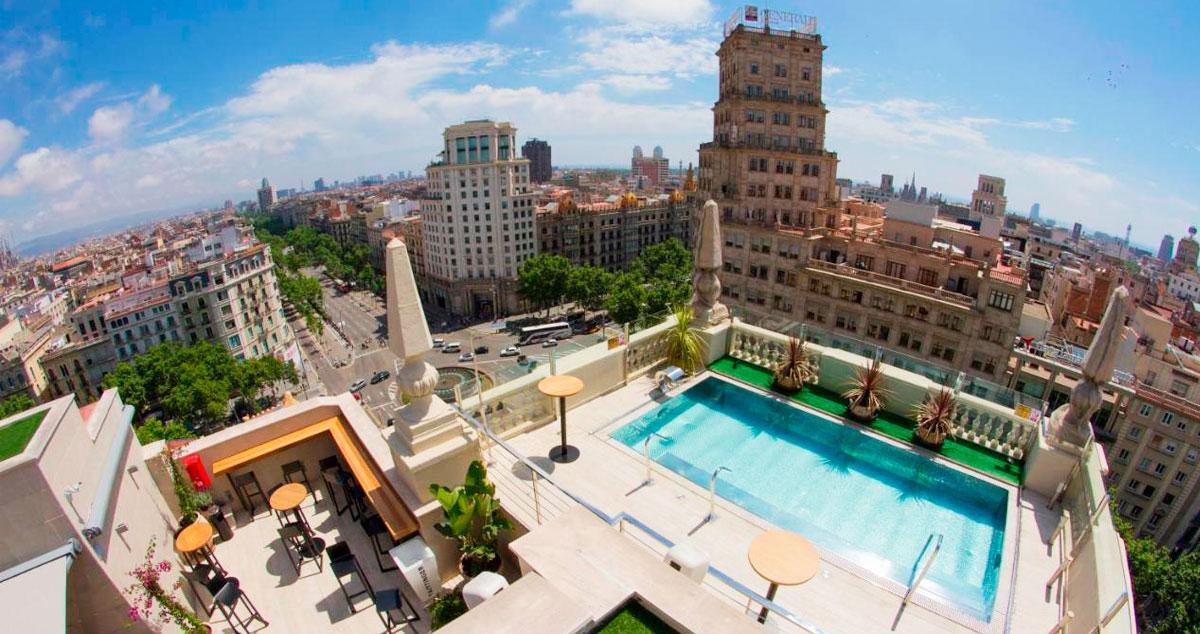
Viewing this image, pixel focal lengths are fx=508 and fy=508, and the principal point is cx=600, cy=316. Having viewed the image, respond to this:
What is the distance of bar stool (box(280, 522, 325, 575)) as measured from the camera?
9906mm

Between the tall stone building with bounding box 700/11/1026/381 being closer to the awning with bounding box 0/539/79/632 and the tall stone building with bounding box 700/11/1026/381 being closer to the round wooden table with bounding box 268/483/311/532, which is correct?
the round wooden table with bounding box 268/483/311/532

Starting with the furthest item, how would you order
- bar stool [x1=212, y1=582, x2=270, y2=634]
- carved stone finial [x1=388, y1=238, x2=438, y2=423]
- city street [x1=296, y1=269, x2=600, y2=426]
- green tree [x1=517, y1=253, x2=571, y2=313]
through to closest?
green tree [x1=517, y1=253, x2=571, y2=313] → city street [x1=296, y1=269, x2=600, y2=426] → bar stool [x1=212, y1=582, x2=270, y2=634] → carved stone finial [x1=388, y1=238, x2=438, y2=423]

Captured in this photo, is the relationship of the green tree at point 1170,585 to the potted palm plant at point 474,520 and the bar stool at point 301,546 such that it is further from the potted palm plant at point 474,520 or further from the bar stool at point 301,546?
the bar stool at point 301,546

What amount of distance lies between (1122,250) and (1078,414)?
26401 cm

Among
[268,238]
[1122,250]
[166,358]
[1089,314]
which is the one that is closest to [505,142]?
[166,358]

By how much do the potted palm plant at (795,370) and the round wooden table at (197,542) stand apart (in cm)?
1304

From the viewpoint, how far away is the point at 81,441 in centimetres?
797

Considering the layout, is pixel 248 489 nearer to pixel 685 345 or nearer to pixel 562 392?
pixel 562 392

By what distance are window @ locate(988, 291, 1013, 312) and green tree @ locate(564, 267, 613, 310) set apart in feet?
166

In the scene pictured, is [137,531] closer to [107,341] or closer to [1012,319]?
[1012,319]

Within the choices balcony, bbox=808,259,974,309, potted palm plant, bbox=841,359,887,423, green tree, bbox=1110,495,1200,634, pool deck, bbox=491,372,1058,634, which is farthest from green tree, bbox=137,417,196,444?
green tree, bbox=1110,495,1200,634

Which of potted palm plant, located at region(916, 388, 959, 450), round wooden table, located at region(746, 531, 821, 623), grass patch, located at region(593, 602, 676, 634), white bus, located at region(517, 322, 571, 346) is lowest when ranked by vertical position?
white bus, located at region(517, 322, 571, 346)

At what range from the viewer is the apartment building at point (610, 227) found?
312 feet

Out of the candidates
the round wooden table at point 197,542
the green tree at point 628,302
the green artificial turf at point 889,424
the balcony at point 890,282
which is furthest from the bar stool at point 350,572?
the green tree at point 628,302
